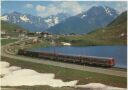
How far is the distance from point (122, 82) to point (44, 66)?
123ft

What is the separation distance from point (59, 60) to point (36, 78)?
44365 millimetres

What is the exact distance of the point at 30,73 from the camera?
94.2m

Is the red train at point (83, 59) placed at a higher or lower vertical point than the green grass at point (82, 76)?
higher

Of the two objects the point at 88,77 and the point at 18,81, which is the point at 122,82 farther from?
the point at 18,81

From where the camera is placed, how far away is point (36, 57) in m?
145

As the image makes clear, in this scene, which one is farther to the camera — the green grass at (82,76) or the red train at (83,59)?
the red train at (83,59)

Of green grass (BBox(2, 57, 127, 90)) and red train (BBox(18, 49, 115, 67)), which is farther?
red train (BBox(18, 49, 115, 67))

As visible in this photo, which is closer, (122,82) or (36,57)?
(122,82)

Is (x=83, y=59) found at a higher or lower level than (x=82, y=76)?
higher

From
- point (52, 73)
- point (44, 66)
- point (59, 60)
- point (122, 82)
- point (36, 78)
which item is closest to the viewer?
point (122, 82)

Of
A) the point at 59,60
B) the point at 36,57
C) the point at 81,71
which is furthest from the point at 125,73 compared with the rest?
the point at 36,57

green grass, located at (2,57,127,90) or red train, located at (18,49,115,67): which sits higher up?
red train, located at (18,49,115,67)

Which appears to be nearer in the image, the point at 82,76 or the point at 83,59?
the point at 82,76

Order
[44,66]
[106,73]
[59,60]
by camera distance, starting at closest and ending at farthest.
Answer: [106,73]
[44,66]
[59,60]
